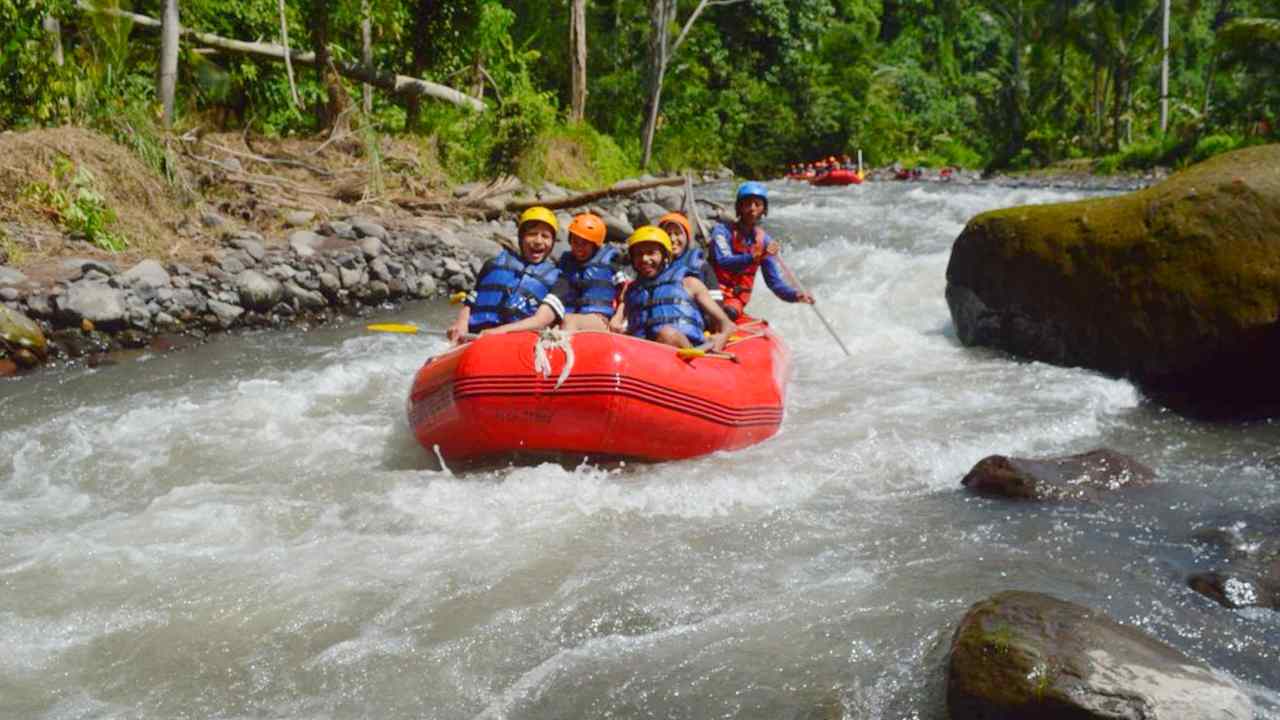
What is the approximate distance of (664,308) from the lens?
6.43 m

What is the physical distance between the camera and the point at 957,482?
535 cm

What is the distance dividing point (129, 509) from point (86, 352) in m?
3.68

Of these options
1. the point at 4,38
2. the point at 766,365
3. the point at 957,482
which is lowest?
the point at 957,482

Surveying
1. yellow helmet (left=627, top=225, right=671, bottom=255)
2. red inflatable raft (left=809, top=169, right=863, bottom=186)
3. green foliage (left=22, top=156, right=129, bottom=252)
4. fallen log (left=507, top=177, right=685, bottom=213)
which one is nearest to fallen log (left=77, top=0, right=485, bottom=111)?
fallen log (left=507, top=177, right=685, bottom=213)

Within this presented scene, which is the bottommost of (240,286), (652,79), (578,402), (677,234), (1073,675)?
(1073,675)

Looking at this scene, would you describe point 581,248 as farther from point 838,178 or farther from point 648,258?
point 838,178

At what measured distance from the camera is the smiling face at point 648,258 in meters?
6.46

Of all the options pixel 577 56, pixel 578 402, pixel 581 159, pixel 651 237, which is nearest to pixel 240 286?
pixel 651 237

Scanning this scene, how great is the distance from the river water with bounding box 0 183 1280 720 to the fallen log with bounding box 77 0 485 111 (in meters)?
6.93

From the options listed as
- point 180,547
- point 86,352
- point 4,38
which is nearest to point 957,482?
point 180,547

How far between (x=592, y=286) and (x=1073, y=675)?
172 inches

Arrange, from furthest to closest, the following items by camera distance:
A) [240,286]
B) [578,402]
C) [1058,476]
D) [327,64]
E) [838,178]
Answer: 1. [838,178]
2. [327,64]
3. [240,286]
4. [578,402]
5. [1058,476]

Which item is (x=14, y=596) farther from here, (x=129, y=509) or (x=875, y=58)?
(x=875, y=58)

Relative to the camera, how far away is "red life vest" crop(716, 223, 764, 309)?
795 cm
